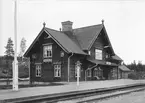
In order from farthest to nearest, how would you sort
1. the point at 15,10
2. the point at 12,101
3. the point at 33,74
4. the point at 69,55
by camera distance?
the point at 33,74
the point at 69,55
the point at 15,10
the point at 12,101

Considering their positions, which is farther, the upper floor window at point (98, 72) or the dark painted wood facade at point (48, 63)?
the upper floor window at point (98, 72)

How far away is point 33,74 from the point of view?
107 ft

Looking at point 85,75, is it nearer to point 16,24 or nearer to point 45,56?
point 45,56

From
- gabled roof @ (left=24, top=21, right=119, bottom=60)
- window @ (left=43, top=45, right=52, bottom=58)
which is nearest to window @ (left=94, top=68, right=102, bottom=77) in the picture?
gabled roof @ (left=24, top=21, right=119, bottom=60)

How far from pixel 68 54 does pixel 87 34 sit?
6861 millimetres

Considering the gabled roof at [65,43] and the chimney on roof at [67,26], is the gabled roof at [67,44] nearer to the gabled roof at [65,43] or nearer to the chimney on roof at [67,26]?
the gabled roof at [65,43]

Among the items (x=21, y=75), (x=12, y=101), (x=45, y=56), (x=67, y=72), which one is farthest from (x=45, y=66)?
(x=12, y=101)

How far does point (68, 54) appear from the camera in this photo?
2778 centimetres

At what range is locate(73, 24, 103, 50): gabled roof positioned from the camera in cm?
3104

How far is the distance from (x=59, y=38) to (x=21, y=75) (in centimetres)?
1814

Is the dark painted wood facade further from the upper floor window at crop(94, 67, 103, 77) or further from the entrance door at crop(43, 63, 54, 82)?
the upper floor window at crop(94, 67, 103, 77)

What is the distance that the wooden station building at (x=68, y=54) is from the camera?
28.4 m

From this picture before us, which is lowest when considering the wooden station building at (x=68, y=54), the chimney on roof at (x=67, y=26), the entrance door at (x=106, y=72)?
the entrance door at (x=106, y=72)

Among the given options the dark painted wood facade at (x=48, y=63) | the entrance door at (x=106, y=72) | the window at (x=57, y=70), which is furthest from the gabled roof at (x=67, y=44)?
the entrance door at (x=106, y=72)
